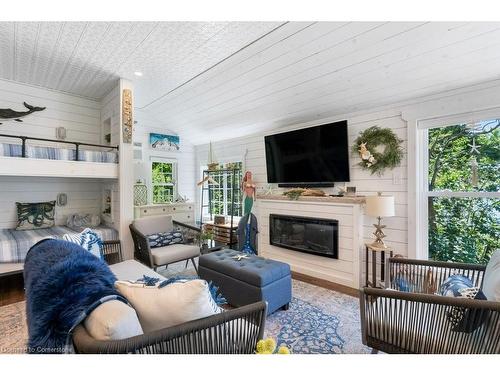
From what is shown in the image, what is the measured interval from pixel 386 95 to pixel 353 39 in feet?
2.97

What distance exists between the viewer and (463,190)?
247cm

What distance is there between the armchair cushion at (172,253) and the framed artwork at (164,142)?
2.27 meters

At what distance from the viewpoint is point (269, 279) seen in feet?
7.07

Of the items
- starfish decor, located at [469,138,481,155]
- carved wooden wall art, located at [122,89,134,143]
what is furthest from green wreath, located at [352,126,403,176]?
carved wooden wall art, located at [122,89,134,143]

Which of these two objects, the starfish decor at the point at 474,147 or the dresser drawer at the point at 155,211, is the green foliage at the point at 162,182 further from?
the starfish decor at the point at 474,147

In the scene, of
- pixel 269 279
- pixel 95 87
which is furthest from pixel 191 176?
pixel 269 279

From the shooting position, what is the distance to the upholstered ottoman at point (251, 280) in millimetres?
2119

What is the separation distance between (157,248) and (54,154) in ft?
5.36

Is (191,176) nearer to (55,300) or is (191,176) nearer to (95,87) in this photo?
(95,87)

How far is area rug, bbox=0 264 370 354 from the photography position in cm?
179

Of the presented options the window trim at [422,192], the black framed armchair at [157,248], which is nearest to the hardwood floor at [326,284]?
the window trim at [422,192]

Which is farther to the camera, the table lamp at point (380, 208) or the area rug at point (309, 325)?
the table lamp at point (380, 208)

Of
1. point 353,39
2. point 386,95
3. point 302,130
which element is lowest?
point 302,130

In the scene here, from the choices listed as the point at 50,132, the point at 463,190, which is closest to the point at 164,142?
the point at 50,132
